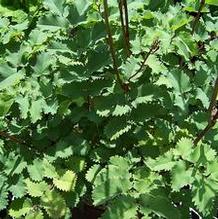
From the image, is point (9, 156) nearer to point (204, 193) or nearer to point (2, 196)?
point (2, 196)

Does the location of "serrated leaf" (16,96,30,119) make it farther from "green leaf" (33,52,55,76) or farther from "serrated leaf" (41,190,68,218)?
"serrated leaf" (41,190,68,218)

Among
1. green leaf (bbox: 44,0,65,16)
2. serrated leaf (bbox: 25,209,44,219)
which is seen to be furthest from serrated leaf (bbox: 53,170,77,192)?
green leaf (bbox: 44,0,65,16)

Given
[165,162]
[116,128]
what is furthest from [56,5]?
[165,162]

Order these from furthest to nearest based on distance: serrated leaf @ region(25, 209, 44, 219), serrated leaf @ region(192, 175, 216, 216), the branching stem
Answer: the branching stem → serrated leaf @ region(25, 209, 44, 219) → serrated leaf @ region(192, 175, 216, 216)

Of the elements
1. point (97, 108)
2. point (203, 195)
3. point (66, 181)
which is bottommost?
point (66, 181)

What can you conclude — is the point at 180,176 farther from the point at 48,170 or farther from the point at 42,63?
the point at 42,63

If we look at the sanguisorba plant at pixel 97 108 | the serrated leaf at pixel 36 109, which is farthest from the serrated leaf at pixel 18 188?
the serrated leaf at pixel 36 109

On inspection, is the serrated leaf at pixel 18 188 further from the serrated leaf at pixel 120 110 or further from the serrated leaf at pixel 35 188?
the serrated leaf at pixel 120 110
